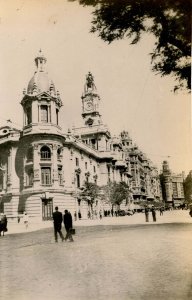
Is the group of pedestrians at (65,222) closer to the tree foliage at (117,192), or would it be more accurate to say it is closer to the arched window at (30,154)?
the arched window at (30,154)

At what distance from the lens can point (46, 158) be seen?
14.6 ft

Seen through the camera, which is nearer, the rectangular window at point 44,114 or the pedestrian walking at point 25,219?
the pedestrian walking at point 25,219

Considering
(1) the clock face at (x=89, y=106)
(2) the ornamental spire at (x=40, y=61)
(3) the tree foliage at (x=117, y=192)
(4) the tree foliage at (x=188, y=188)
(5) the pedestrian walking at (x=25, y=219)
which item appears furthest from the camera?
(3) the tree foliage at (x=117, y=192)

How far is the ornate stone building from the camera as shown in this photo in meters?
4.21

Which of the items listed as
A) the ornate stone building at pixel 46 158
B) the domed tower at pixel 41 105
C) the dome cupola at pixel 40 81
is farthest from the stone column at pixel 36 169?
the dome cupola at pixel 40 81

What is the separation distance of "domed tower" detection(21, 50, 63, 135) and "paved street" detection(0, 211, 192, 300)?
4.25 ft

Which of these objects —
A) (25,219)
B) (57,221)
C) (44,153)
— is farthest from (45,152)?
(57,221)

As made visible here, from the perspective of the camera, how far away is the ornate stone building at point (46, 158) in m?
4.21

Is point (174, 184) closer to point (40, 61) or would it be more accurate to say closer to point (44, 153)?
point (44, 153)

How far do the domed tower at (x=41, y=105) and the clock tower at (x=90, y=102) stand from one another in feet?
1.00

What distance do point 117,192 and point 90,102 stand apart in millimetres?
1435

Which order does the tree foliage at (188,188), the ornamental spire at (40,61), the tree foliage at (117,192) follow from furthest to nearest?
the tree foliage at (117,192) → the ornamental spire at (40,61) → the tree foliage at (188,188)

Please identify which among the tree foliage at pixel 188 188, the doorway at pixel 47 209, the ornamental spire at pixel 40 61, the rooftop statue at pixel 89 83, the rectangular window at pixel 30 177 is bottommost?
the doorway at pixel 47 209

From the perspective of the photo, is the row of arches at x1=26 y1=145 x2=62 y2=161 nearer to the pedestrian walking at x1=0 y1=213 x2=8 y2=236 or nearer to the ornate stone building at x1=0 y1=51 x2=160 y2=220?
the ornate stone building at x1=0 y1=51 x2=160 y2=220
